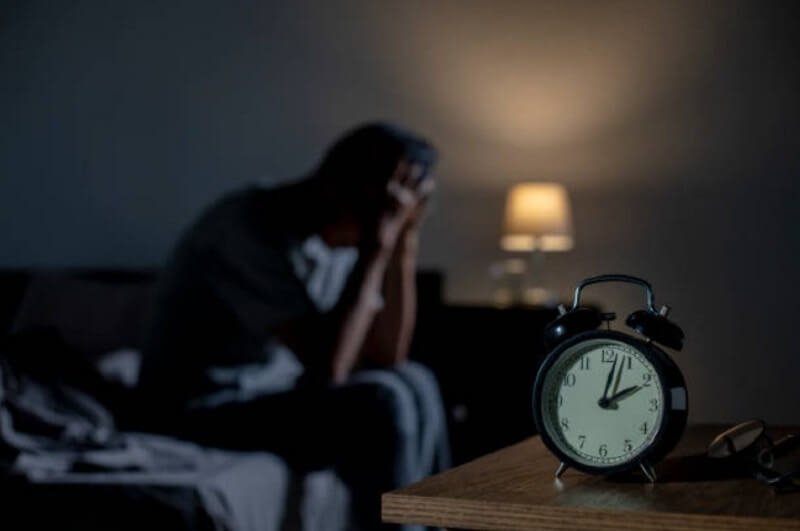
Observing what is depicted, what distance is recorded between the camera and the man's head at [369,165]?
348cm

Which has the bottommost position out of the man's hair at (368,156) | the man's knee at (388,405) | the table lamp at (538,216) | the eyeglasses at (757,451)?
the man's knee at (388,405)

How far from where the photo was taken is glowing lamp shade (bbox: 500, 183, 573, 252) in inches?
A: 132

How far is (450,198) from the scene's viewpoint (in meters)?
3.64

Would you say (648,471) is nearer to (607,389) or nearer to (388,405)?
(607,389)

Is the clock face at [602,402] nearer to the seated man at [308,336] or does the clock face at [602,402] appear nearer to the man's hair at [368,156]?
the seated man at [308,336]

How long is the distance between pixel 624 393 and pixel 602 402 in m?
0.03

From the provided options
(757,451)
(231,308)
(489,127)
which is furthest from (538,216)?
(757,451)

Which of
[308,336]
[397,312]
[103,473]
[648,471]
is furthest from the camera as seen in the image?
[397,312]

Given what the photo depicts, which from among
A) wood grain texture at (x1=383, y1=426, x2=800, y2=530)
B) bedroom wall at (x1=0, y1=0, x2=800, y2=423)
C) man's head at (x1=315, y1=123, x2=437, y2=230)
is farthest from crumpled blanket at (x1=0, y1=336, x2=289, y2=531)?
wood grain texture at (x1=383, y1=426, x2=800, y2=530)

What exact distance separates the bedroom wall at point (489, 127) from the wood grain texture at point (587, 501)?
225 centimetres

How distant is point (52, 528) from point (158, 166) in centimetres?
166

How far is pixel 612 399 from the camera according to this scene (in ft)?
4.11

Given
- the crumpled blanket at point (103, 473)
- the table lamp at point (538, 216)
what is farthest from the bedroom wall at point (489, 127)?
the crumpled blanket at point (103, 473)

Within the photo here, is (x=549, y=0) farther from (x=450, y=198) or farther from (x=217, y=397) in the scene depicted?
(x=217, y=397)
